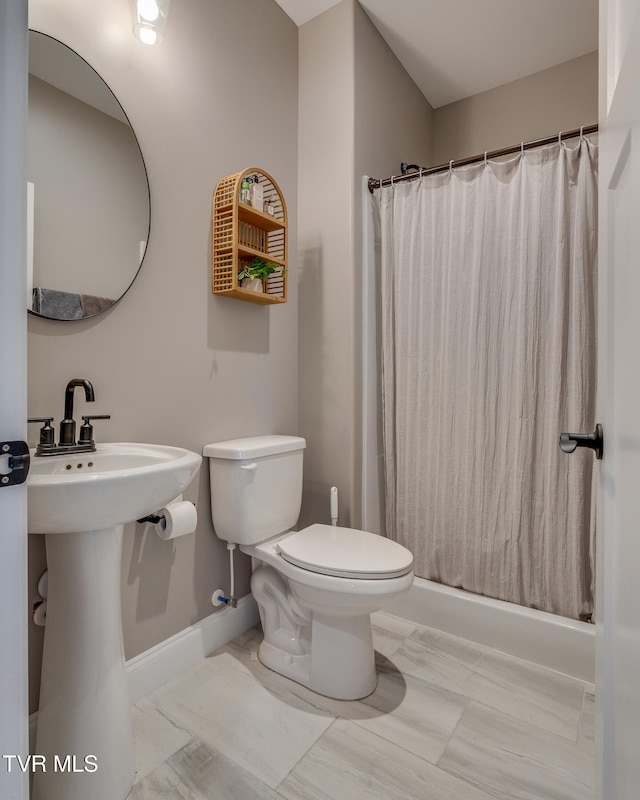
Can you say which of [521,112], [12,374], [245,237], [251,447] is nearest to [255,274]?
[245,237]

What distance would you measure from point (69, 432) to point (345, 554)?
0.91 metres

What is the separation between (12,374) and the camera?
0.71 meters

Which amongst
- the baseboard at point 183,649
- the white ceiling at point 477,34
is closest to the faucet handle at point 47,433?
the baseboard at point 183,649

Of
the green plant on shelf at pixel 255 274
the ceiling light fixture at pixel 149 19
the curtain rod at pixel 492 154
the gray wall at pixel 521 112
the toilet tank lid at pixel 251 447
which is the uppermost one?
the gray wall at pixel 521 112

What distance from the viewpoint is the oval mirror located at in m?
1.23

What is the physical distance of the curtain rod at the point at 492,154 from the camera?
167 cm

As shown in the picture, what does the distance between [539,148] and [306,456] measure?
1.59 meters

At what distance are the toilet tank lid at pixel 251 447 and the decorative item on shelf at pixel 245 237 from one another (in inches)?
22.3

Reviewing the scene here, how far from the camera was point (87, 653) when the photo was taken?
3.55 ft

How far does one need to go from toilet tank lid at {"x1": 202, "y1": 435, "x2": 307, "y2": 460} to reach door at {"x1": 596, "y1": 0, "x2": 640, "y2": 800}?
44.1 inches

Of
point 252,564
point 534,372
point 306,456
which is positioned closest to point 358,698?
point 252,564

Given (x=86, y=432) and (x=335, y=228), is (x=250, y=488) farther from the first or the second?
(x=335, y=228)

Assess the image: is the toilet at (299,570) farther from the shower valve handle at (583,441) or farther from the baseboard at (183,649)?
the shower valve handle at (583,441)

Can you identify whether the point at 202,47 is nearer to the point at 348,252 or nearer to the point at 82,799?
the point at 348,252
